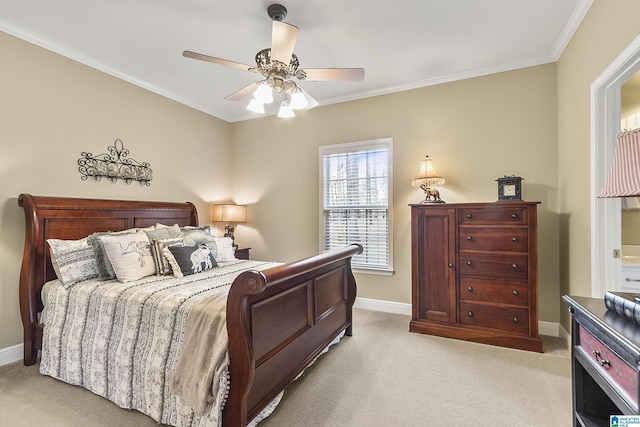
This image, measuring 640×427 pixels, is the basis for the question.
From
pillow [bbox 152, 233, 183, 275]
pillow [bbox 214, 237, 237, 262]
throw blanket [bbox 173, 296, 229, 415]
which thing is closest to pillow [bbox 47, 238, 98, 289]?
pillow [bbox 152, 233, 183, 275]

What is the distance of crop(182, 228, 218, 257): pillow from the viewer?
9.31 ft

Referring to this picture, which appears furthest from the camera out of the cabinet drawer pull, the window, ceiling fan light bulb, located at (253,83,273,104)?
the window

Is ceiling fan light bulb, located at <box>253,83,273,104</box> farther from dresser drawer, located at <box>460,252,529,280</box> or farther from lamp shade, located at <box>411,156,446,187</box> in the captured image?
dresser drawer, located at <box>460,252,529,280</box>

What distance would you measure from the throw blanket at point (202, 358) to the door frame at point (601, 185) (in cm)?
258

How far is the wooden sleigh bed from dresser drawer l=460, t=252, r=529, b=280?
1101 mm

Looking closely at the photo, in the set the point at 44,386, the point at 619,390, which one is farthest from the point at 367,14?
the point at 44,386

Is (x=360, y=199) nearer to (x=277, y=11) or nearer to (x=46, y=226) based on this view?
(x=277, y=11)

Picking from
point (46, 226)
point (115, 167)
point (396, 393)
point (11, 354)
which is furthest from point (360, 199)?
point (11, 354)

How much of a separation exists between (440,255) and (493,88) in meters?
1.94

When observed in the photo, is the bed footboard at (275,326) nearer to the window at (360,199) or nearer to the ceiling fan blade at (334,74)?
the window at (360,199)

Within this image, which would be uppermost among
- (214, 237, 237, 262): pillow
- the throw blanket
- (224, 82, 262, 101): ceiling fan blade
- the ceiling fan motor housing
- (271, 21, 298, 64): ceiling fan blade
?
the ceiling fan motor housing

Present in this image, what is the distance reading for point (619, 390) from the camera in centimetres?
102

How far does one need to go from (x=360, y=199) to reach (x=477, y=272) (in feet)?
5.39

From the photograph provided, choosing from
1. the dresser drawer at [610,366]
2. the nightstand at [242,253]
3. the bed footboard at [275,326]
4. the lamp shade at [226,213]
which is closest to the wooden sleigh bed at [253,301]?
the bed footboard at [275,326]
